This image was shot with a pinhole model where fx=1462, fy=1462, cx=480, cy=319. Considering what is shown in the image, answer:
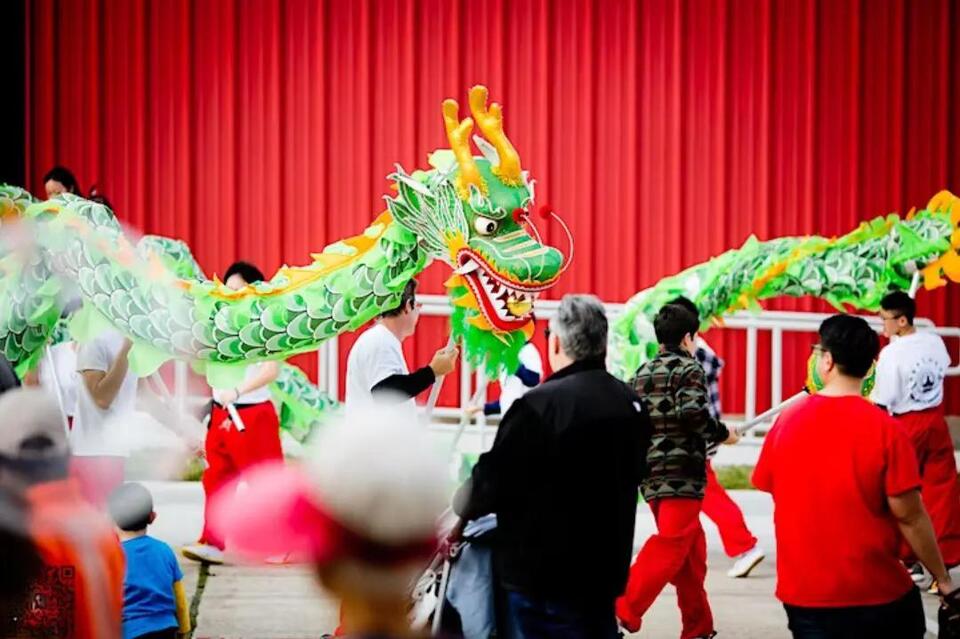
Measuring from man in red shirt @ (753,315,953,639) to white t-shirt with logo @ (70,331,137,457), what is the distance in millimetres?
Result: 2310

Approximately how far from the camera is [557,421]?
339 cm

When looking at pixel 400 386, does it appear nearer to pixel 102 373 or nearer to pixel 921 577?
pixel 102 373

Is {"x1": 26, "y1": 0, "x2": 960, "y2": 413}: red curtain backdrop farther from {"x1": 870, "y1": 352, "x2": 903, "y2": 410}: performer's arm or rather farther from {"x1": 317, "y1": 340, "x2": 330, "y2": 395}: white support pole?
{"x1": 870, "y1": 352, "x2": 903, "y2": 410}: performer's arm

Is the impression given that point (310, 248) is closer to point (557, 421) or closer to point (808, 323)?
point (808, 323)

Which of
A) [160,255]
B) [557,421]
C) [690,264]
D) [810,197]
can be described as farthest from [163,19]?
[557,421]

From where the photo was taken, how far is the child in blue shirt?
354 centimetres

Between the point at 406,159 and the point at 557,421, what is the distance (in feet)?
24.4

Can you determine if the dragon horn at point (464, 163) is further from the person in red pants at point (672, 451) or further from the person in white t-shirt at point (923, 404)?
the person in white t-shirt at point (923, 404)

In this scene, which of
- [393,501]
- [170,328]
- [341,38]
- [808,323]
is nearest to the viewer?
[393,501]

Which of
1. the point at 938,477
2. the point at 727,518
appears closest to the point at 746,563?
the point at 727,518

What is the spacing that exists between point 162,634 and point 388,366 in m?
1.39

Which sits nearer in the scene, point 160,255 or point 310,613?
point 160,255

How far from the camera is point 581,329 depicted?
3.52 meters

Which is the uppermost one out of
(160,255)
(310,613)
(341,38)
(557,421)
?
(341,38)
